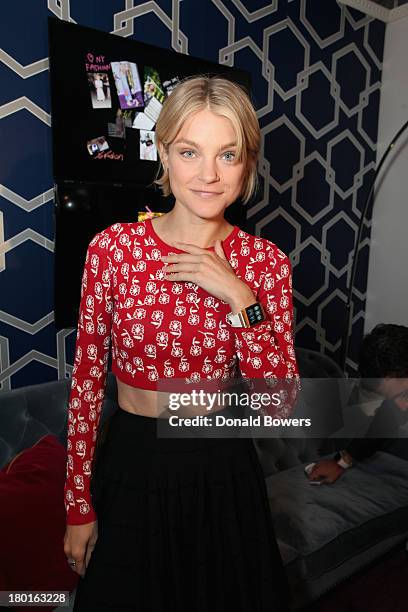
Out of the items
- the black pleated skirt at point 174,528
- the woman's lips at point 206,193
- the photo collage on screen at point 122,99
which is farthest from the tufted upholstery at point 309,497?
the woman's lips at point 206,193

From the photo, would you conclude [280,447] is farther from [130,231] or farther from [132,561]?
[130,231]

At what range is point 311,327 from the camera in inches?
138

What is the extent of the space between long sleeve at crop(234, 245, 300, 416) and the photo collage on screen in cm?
147

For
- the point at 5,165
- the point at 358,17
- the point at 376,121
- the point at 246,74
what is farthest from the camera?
the point at 376,121

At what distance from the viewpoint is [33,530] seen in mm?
1524

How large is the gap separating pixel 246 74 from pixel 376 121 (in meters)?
1.26

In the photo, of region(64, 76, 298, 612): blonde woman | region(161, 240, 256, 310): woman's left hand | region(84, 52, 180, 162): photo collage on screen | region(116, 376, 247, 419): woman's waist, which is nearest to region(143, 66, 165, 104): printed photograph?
region(84, 52, 180, 162): photo collage on screen

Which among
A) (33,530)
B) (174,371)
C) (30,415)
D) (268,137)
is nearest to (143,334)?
(174,371)

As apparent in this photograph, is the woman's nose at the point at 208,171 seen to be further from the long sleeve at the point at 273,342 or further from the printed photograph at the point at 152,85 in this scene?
the printed photograph at the point at 152,85

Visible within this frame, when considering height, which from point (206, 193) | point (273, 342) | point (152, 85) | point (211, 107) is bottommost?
point (273, 342)

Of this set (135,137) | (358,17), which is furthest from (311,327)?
(358,17)

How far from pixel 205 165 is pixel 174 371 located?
16.9 inches

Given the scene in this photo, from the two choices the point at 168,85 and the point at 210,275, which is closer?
the point at 210,275

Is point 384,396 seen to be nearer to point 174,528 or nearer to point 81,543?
point 174,528
